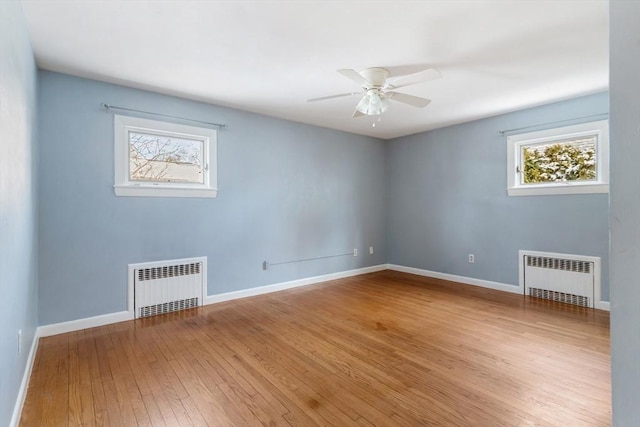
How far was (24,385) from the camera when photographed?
6.69 feet

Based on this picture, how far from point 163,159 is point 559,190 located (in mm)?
4834

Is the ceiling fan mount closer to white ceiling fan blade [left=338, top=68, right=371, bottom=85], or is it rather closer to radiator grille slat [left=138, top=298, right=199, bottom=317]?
white ceiling fan blade [left=338, top=68, right=371, bottom=85]

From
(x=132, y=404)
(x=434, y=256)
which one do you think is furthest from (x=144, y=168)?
(x=434, y=256)

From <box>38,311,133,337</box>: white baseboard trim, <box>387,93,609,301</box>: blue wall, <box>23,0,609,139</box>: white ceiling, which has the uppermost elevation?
<box>23,0,609,139</box>: white ceiling

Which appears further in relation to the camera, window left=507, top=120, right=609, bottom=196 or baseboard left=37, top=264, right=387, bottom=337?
window left=507, top=120, right=609, bottom=196

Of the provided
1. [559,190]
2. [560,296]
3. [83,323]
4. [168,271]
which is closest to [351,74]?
[168,271]

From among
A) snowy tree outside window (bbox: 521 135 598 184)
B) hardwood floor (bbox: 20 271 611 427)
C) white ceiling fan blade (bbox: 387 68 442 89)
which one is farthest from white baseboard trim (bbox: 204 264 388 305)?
white ceiling fan blade (bbox: 387 68 442 89)

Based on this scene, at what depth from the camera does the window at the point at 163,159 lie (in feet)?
10.7

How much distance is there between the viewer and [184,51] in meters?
2.56

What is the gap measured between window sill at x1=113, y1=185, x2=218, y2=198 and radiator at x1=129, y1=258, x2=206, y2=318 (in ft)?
2.52

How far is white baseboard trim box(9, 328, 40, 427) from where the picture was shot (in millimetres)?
1721

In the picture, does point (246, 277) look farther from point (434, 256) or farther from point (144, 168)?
point (434, 256)

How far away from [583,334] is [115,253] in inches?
184

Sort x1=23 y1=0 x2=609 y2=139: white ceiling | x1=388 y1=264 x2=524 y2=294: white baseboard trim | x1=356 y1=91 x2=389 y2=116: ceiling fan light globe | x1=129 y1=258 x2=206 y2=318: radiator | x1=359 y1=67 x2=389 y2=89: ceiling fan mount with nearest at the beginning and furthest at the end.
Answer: x1=23 y1=0 x2=609 y2=139: white ceiling
x1=359 y1=67 x2=389 y2=89: ceiling fan mount
x1=356 y1=91 x2=389 y2=116: ceiling fan light globe
x1=129 y1=258 x2=206 y2=318: radiator
x1=388 y1=264 x2=524 y2=294: white baseboard trim
